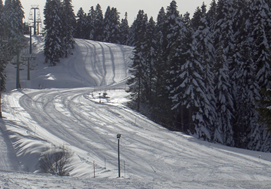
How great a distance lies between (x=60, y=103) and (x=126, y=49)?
1887 inches

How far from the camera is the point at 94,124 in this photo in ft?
96.3

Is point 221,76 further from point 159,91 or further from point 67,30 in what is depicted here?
point 67,30

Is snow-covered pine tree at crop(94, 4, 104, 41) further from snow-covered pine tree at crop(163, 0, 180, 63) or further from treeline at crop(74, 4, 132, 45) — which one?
snow-covered pine tree at crop(163, 0, 180, 63)

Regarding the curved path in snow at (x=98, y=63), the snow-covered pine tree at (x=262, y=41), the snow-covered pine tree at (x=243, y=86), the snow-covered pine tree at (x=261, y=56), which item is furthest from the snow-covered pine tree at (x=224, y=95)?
the curved path in snow at (x=98, y=63)

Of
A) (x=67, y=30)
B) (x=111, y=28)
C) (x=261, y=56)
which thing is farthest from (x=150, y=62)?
(x=111, y=28)

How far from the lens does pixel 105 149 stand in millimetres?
21250

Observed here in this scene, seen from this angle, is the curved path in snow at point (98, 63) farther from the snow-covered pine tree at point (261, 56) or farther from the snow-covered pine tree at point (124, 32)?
the snow-covered pine tree at point (261, 56)

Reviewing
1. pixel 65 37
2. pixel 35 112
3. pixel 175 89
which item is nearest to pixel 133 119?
pixel 175 89

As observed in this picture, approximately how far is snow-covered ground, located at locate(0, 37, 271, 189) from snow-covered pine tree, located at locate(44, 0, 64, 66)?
20.9m

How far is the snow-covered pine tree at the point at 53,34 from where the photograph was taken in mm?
64750

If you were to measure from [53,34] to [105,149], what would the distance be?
49087 mm

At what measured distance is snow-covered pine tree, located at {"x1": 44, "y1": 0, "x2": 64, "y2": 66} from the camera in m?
64.8

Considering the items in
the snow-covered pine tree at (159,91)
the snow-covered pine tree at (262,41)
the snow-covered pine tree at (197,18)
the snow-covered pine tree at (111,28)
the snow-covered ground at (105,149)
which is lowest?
the snow-covered ground at (105,149)

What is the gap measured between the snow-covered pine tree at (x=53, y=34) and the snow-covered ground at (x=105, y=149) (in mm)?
20921
